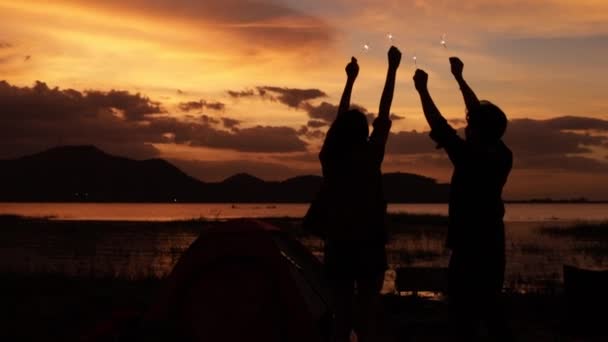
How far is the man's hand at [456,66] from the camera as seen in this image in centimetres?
646

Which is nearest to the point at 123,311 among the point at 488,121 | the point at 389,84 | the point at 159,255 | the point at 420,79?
the point at 389,84

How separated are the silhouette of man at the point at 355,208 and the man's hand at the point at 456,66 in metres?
0.55

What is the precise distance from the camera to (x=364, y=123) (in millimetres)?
6355

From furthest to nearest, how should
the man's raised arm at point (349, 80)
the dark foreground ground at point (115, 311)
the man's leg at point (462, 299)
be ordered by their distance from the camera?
the dark foreground ground at point (115, 311), the man's raised arm at point (349, 80), the man's leg at point (462, 299)

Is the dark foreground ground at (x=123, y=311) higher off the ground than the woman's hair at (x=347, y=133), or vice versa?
the woman's hair at (x=347, y=133)

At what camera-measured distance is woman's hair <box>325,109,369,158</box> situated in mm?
6297

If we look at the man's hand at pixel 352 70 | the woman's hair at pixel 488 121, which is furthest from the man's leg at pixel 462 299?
the man's hand at pixel 352 70

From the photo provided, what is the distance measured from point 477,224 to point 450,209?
229mm

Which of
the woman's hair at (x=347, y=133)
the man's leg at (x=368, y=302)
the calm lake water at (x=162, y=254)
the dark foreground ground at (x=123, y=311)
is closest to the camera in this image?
the woman's hair at (x=347, y=133)

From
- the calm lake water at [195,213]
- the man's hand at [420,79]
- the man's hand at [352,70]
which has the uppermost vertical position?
the man's hand at [352,70]

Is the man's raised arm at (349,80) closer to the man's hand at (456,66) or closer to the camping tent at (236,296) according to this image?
the man's hand at (456,66)

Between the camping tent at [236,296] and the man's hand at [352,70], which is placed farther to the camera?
the camping tent at [236,296]

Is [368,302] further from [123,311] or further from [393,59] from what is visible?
[123,311]

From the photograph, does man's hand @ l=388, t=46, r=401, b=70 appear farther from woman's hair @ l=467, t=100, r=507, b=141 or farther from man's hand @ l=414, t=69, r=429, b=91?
woman's hair @ l=467, t=100, r=507, b=141
